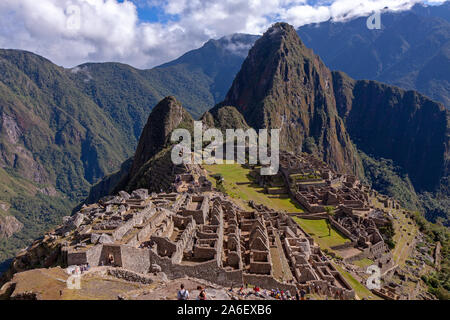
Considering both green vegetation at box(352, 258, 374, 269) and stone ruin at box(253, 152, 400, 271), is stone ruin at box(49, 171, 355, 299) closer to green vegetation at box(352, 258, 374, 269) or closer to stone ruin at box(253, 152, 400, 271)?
green vegetation at box(352, 258, 374, 269)

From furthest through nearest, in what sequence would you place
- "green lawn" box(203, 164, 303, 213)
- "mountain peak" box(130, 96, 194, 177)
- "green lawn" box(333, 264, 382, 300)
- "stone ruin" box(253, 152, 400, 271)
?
"mountain peak" box(130, 96, 194, 177), "green lawn" box(203, 164, 303, 213), "stone ruin" box(253, 152, 400, 271), "green lawn" box(333, 264, 382, 300)

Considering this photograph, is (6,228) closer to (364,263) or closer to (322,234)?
(322,234)

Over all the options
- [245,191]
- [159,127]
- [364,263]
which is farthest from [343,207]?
[159,127]

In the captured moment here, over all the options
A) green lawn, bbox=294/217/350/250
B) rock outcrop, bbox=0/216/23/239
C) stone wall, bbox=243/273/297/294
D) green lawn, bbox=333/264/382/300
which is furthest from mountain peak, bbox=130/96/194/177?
stone wall, bbox=243/273/297/294

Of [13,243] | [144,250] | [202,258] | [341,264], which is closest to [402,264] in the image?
[341,264]

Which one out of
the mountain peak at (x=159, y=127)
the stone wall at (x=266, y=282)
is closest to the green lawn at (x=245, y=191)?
the stone wall at (x=266, y=282)
